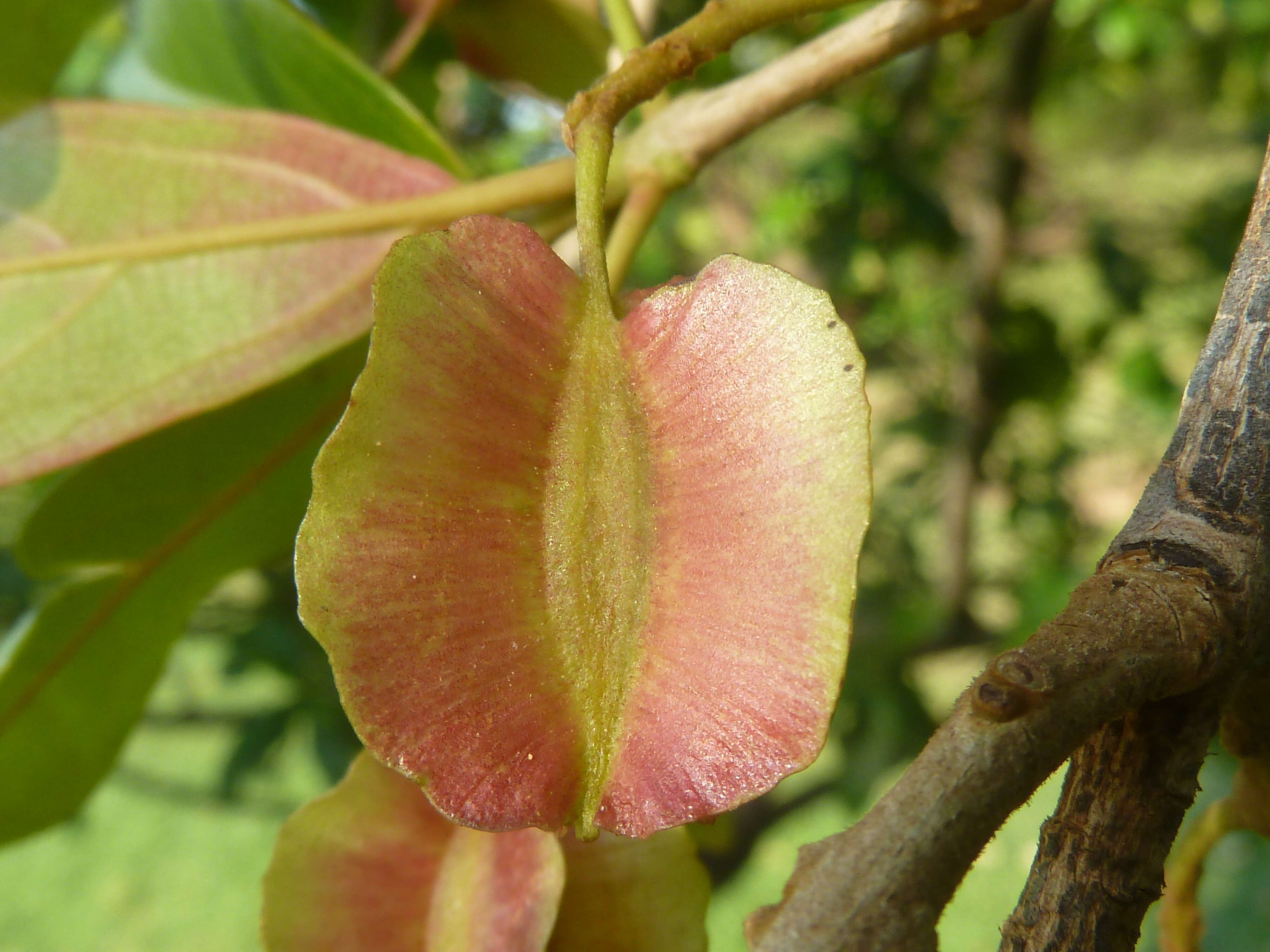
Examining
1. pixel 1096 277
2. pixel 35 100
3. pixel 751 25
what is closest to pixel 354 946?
pixel 751 25

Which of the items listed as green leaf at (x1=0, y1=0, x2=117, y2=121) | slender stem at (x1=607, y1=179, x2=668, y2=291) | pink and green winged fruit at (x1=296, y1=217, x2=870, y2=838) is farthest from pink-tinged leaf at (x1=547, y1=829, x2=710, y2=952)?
green leaf at (x1=0, y1=0, x2=117, y2=121)

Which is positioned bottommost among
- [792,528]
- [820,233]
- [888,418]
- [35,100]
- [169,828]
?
[169,828]

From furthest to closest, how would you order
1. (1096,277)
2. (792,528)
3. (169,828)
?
(169,828)
(1096,277)
(792,528)

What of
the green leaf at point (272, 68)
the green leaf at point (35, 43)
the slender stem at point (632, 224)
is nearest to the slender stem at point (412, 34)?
the green leaf at point (272, 68)

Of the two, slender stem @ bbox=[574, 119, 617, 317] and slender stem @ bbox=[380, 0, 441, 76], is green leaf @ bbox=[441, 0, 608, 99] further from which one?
slender stem @ bbox=[574, 119, 617, 317]

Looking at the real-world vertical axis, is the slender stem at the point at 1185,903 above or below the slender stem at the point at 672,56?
below

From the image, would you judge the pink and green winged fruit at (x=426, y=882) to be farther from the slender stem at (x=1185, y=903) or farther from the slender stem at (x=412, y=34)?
the slender stem at (x=412, y=34)

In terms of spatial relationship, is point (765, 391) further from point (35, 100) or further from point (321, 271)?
point (35, 100)
